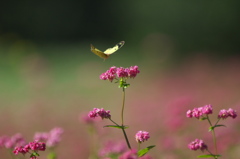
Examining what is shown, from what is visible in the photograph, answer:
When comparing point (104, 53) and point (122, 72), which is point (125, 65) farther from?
point (122, 72)

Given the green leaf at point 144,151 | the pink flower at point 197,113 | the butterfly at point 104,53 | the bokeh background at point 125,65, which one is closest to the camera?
the green leaf at point 144,151

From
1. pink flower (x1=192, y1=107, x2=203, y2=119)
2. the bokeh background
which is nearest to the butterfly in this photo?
pink flower (x1=192, y1=107, x2=203, y2=119)

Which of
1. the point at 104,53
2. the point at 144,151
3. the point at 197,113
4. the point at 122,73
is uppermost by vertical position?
the point at 104,53

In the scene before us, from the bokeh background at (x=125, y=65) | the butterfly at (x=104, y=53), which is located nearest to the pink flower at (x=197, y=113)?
the butterfly at (x=104, y=53)

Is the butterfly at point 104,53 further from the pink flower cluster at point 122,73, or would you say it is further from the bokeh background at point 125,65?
the bokeh background at point 125,65

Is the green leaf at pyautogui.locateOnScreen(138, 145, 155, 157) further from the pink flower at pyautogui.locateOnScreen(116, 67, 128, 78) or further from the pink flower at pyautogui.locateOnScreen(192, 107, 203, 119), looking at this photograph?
the pink flower at pyautogui.locateOnScreen(116, 67, 128, 78)

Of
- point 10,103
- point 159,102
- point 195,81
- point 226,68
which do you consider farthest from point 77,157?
point 226,68

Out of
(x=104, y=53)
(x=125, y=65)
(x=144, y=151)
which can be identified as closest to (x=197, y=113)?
(x=144, y=151)

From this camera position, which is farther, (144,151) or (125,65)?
(125,65)

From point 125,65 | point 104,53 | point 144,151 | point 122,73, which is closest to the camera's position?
point 144,151
